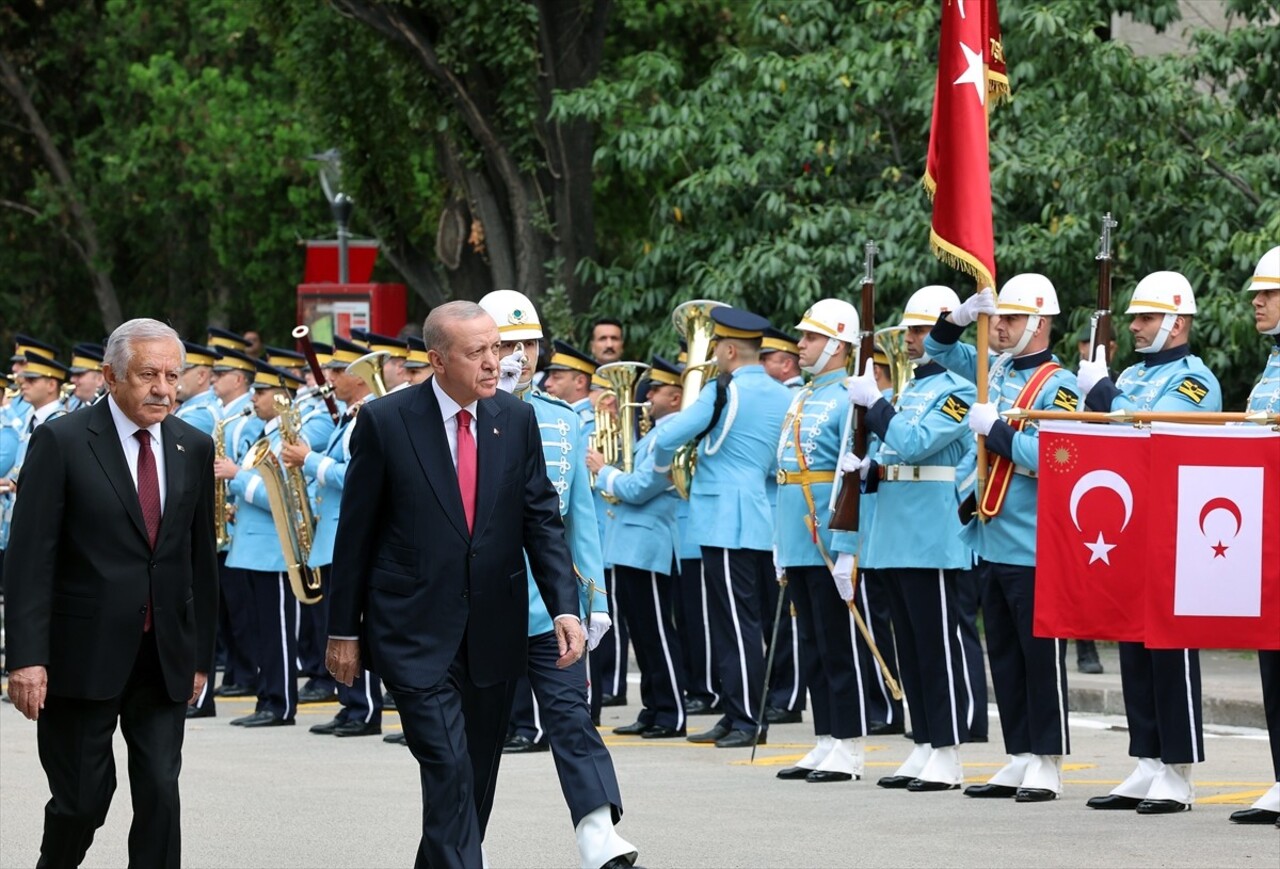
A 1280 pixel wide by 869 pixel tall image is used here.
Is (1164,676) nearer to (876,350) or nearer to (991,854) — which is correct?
(991,854)

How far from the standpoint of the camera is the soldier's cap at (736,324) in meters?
13.2

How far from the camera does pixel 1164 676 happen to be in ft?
33.8

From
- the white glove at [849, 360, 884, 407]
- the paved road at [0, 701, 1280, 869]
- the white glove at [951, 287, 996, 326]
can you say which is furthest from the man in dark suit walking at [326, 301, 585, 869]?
the white glove at [849, 360, 884, 407]

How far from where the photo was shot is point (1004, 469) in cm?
1073

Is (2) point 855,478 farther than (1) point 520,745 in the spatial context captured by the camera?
No

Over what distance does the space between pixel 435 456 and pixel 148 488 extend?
912 mm

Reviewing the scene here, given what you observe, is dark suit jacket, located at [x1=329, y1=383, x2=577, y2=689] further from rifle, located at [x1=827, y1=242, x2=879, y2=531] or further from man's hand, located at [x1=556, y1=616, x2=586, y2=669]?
rifle, located at [x1=827, y1=242, x2=879, y2=531]

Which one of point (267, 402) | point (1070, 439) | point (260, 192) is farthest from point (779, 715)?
point (260, 192)

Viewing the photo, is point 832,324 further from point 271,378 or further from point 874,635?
point 271,378

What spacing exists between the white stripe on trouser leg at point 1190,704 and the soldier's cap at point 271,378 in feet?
23.4

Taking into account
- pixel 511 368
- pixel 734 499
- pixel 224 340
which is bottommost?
pixel 734 499

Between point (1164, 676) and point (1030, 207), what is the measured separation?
9.67 meters

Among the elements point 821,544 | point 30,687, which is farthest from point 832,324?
point 30,687

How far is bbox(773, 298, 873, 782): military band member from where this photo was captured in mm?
11656
